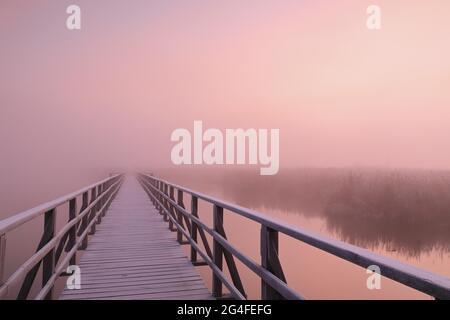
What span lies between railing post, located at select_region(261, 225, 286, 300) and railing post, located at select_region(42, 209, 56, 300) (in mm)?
2409

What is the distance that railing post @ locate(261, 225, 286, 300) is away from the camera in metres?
2.72

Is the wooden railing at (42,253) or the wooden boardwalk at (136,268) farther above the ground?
the wooden railing at (42,253)

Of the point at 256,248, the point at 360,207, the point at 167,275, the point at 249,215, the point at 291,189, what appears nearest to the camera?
the point at 249,215

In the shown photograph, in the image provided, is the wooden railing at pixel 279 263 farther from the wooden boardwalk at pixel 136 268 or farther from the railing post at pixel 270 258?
the wooden boardwalk at pixel 136 268

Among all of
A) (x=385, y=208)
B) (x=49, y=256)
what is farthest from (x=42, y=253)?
(x=385, y=208)

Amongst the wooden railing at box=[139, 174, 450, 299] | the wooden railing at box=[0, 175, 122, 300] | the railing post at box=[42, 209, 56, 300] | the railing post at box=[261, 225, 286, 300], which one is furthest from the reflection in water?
the railing post at box=[42, 209, 56, 300]

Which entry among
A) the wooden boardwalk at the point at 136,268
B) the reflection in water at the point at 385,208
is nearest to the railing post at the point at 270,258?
the wooden boardwalk at the point at 136,268

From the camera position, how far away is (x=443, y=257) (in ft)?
49.5

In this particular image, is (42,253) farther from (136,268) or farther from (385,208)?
(385,208)

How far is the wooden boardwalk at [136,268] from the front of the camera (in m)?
4.77
